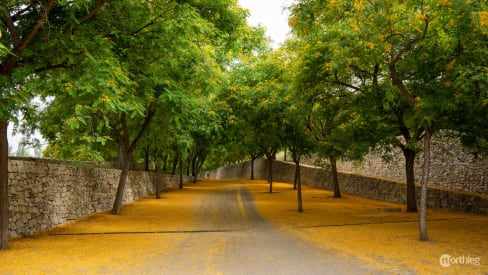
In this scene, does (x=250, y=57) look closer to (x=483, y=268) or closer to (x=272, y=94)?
(x=272, y=94)

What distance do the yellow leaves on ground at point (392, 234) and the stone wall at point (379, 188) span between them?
0.79m

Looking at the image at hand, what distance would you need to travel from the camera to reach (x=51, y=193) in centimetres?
1226

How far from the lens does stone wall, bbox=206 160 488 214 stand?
58.6 feet

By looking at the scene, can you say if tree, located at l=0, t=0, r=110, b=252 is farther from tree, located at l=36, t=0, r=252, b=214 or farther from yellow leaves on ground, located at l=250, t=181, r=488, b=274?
yellow leaves on ground, located at l=250, t=181, r=488, b=274

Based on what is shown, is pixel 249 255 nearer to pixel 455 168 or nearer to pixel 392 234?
pixel 392 234

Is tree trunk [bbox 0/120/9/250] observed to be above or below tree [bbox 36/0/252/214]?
below

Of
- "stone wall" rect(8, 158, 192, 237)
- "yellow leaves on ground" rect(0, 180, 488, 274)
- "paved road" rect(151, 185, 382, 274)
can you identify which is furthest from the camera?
"stone wall" rect(8, 158, 192, 237)

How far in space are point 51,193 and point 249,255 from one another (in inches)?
281

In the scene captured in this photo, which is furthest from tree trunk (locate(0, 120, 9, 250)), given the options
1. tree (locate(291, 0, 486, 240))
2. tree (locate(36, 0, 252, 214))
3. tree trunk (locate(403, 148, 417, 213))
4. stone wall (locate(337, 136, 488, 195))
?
stone wall (locate(337, 136, 488, 195))

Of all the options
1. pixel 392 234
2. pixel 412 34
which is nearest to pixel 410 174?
pixel 392 234

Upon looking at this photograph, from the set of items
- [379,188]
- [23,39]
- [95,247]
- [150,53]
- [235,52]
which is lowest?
[95,247]

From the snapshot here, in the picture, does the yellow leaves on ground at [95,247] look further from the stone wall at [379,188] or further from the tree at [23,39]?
the stone wall at [379,188]

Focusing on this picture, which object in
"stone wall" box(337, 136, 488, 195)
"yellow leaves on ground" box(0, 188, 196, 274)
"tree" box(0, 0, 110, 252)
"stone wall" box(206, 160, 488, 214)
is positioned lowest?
"yellow leaves on ground" box(0, 188, 196, 274)

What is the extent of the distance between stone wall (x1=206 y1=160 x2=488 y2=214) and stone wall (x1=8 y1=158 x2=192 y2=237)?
604 inches
